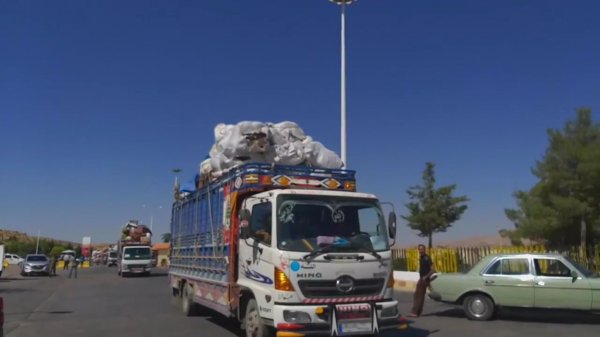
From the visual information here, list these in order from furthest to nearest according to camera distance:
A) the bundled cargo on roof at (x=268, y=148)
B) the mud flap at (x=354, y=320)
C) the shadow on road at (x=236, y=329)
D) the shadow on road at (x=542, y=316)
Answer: the shadow on road at (x=542, y=316), the bundled cargo on roof at (x=268, y=148), the shadow on road at (x=236, y=329), the mud flap at (x=354, y=320)

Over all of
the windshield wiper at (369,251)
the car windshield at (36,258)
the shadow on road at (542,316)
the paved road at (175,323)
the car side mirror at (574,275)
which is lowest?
the paved road at (175,323)

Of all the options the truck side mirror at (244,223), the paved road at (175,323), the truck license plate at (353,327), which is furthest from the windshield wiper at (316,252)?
the paved road at (175,323)

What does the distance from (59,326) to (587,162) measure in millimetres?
17560

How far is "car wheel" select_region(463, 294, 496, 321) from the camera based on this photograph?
40.8 ft

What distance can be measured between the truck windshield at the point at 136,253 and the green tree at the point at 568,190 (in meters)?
23.5

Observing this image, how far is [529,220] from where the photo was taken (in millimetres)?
21938

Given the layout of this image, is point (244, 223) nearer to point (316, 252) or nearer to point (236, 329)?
point (316, 252)

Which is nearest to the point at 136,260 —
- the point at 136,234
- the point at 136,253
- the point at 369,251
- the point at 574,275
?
the point at 136,253

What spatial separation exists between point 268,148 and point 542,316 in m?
7.72

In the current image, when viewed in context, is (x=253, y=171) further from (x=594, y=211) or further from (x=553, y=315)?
(x=594, y=211)

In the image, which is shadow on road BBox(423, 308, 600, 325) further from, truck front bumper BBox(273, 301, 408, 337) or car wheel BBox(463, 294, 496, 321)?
truck front bumper BBox(273, 301, 408, 337)

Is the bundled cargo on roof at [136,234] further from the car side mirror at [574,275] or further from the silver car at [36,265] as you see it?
the car side mirror at [574,275]

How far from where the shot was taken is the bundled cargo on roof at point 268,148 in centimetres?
1106

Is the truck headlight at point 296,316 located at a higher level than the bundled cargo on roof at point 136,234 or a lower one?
lower
